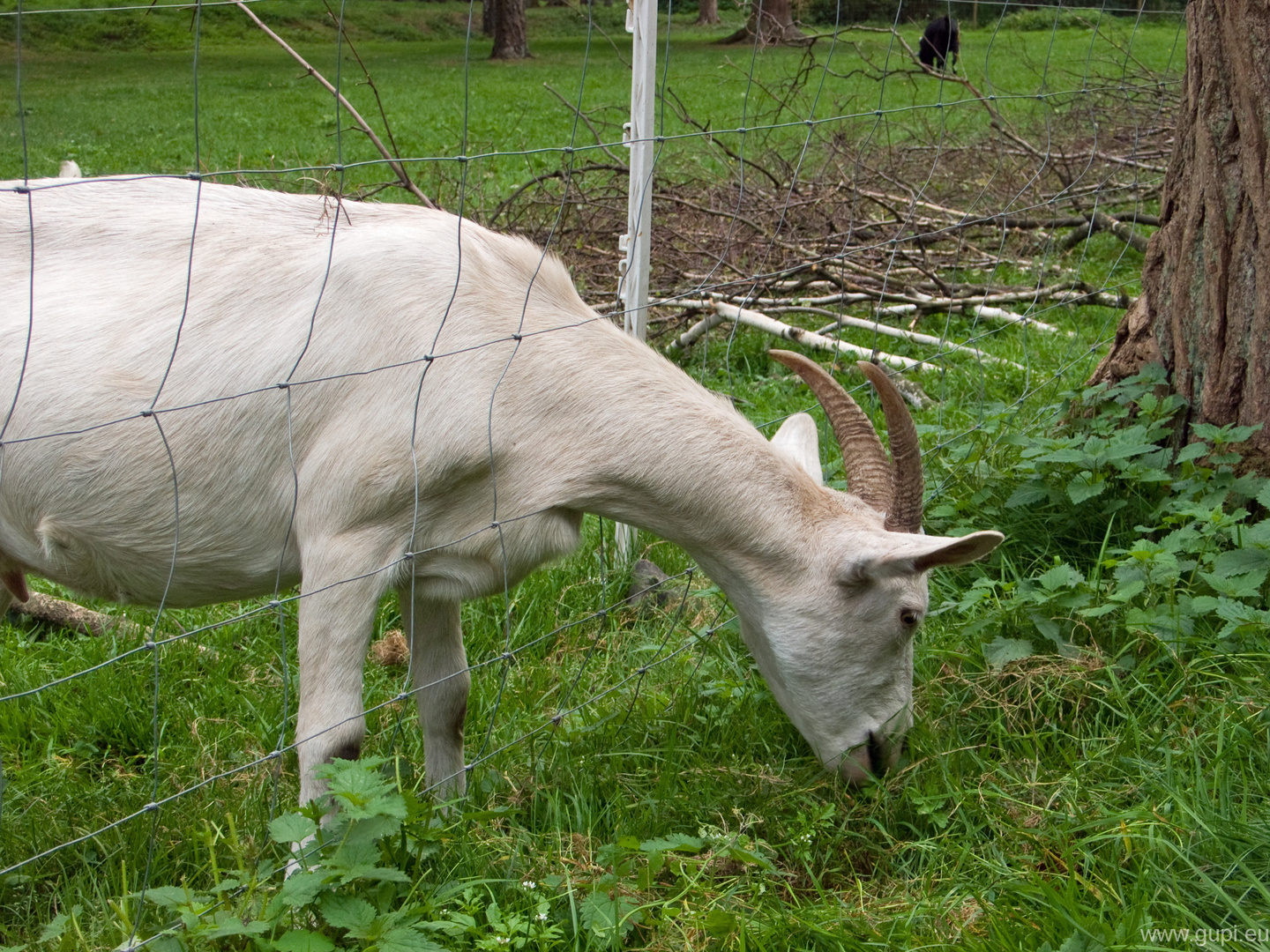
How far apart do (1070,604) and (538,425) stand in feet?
5.51

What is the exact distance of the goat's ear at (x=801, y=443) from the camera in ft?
10.4

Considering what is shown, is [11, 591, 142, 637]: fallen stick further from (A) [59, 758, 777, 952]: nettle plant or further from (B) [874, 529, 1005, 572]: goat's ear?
(B) [874, 529, 1005, 572]: goat's ear

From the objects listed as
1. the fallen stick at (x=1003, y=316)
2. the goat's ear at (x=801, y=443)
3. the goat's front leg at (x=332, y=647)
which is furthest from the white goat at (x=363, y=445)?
the fallen stick at (x=1003, y=316)

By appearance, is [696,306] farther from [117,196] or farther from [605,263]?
[117,196]

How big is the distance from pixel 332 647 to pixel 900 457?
1.45 m

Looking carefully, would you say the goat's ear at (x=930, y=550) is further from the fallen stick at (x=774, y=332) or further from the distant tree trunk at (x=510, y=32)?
the distant tree trunk at (x=510, y=32)

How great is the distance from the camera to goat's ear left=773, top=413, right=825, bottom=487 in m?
3.18

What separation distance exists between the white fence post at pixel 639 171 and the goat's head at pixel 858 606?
1072 millimetres

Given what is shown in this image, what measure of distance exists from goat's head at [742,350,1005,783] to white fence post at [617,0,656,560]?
107 cm

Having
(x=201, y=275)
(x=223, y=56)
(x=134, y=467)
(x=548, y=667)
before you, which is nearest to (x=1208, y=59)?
(x=548, y=667)

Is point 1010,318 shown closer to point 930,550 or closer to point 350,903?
point 930,550

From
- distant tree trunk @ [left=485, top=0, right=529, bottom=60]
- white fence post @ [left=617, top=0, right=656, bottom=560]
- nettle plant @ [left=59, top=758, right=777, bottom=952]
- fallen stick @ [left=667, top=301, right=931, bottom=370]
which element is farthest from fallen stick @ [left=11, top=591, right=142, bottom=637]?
distant tree trunk @ [left=485, top=0, right=529, bottom=60]

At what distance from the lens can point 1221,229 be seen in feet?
11.9

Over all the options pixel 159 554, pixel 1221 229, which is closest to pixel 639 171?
pixel 1221 229
